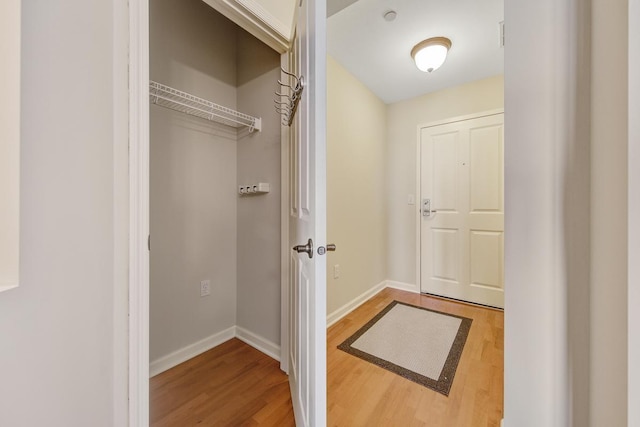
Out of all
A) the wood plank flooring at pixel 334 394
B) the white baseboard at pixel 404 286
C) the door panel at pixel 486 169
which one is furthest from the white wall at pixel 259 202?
the door panel at pixel 486 169

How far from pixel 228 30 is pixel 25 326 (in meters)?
2.13

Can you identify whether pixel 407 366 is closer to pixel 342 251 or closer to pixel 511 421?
pixel 342 251

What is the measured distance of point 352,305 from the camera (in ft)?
7.76

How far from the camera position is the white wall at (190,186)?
58.4 inches

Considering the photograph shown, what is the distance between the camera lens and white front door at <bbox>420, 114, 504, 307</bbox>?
94.4 inches

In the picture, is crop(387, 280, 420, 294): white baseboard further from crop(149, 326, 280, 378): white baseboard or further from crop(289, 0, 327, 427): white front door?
crop(289, 0, 327, 427): white front door

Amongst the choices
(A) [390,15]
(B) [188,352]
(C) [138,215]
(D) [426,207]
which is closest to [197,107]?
(C) [138,215]

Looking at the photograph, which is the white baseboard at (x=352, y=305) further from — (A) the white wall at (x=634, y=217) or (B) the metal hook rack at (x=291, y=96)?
(A) the white wall at (x=634, y=217)

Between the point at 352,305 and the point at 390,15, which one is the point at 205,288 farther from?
the point at 390,15

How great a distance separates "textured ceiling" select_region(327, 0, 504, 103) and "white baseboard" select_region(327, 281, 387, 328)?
2.29 meters

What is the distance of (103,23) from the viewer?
0.69m

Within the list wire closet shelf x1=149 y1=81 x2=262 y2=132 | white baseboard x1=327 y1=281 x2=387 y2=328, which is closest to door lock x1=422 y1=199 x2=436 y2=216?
white baseboard x1=327 y1=281 x2=387 y2=328

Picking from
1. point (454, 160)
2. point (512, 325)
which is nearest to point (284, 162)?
point (512, 325)

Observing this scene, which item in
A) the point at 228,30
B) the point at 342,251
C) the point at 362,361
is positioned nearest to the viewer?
the point at 362,361
